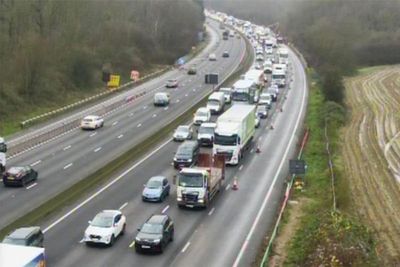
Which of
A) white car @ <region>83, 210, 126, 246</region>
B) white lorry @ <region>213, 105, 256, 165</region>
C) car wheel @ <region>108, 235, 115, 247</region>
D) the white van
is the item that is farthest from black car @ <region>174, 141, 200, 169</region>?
the white van

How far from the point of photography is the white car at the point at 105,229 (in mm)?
32125

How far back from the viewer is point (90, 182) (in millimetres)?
43031

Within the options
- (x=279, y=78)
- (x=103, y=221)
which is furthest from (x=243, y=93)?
(x=103, y=221)

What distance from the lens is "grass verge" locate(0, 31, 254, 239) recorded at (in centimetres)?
3482

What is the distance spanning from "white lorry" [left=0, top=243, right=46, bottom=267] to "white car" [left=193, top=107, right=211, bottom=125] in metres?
42.4

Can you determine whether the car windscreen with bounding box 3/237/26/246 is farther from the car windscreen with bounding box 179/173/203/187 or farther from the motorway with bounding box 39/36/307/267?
the car windscreen with bounding box 179/173/203/187

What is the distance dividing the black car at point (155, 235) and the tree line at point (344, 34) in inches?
2056

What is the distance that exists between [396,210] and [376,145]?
21.5m

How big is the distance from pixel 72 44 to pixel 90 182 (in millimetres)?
55231

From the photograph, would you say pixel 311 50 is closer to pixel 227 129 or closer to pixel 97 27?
pixel 97 27

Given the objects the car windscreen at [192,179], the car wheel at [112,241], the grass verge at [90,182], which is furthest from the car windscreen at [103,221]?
the car windscreen at [192,179]

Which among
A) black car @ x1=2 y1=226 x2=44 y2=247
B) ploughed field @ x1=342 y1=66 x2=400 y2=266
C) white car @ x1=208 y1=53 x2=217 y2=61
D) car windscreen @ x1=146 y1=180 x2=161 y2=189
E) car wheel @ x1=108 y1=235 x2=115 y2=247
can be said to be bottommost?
ploughed field @ x1=342 y1=66 x2=400 y2=266

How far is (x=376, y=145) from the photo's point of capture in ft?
205

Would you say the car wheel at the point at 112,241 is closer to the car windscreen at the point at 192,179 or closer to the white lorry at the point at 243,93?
the car windscreen at the point at 192,179
